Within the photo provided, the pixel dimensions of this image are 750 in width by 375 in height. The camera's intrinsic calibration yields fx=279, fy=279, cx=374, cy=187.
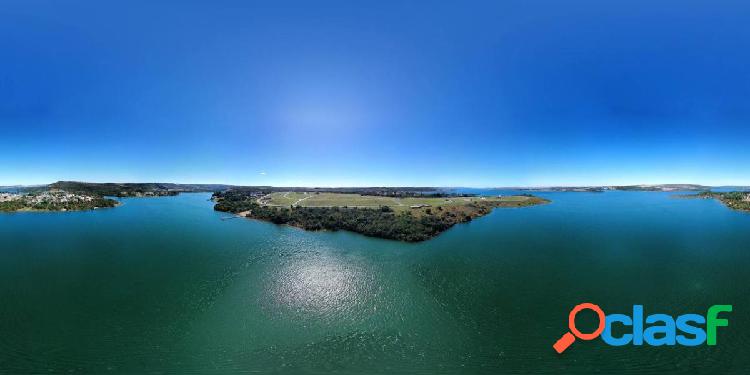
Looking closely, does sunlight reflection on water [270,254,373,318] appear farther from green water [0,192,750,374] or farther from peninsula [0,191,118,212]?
peninsula [0,191,118,212]

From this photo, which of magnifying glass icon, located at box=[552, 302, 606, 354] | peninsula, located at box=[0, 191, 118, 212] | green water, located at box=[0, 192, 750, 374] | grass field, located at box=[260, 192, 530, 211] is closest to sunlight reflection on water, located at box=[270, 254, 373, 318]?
green water, located at box=[0, 192, 750, 374]

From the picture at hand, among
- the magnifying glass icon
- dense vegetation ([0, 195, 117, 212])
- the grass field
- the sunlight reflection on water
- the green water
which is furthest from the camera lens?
the grass field

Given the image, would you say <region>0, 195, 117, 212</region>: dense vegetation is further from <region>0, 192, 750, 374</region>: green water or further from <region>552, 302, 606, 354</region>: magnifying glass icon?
<region>552, 302, 606, 354</region>: magnifying glass icon

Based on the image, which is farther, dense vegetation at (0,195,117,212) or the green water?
dense vegetation at (0,195,117,212)

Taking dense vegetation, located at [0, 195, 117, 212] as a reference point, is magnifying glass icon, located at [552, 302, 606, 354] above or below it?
below

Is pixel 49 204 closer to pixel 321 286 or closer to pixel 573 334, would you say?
pixel 321 286

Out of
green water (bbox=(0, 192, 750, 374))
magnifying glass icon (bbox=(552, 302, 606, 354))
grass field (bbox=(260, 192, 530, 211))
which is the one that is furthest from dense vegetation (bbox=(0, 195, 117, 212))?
magnifying glass icon (bbox=(552, 302, 606, 354))

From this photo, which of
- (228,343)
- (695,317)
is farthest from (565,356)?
(228,343)

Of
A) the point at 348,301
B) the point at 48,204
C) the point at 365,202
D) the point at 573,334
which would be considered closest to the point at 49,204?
the point at 48,204

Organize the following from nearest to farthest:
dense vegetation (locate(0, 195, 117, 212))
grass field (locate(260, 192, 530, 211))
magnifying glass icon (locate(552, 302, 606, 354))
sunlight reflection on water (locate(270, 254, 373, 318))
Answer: magnifying glass icon (locate(552, 302, 606, 354))
sunlight reflection on water (locate(270, 254, 373, 318))
dense vegetation (locate(0, 195, 117, 212))
grass field (locate(260, 192, 530, 211))
